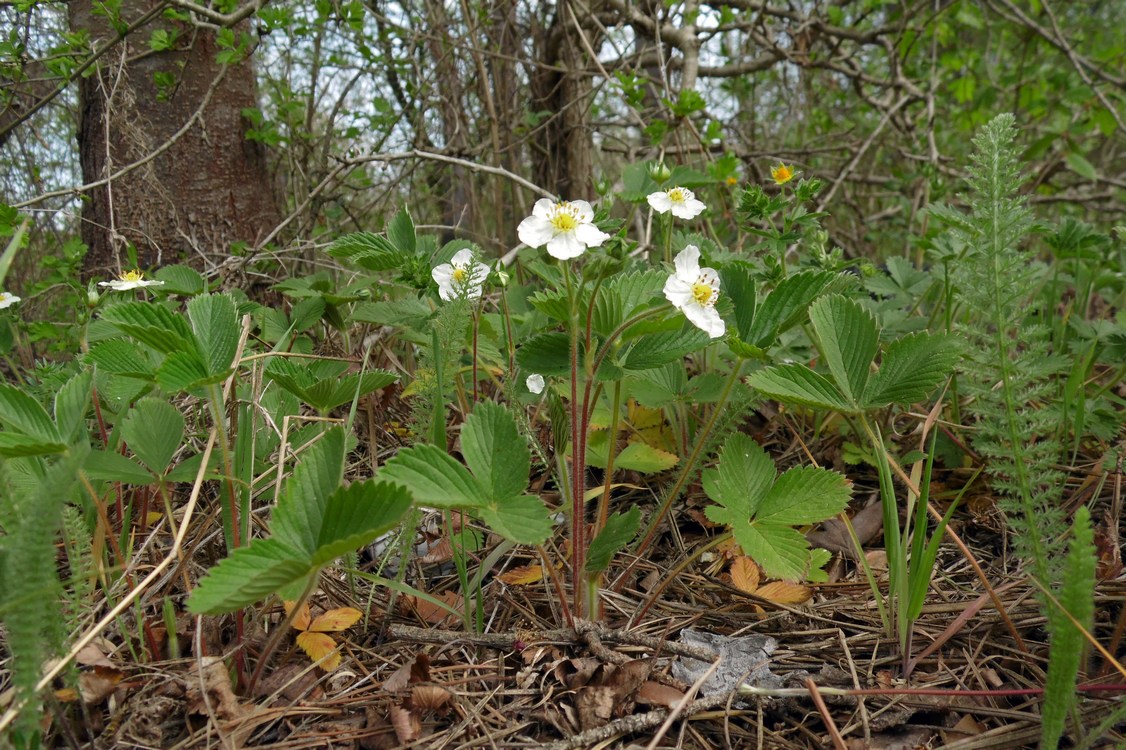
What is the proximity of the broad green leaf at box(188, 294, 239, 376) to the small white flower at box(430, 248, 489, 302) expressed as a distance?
39 cm

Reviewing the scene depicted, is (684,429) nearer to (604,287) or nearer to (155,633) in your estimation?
(604,287)

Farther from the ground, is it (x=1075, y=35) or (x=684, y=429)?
(x=1075, y=35)

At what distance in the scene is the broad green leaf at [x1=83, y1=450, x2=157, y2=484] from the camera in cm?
114

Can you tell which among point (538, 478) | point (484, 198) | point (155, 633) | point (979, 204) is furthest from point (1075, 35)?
point (155, 633)

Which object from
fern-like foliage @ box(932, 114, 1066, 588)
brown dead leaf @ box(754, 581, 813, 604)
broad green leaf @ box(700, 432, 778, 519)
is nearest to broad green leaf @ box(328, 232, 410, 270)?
broad green leaf @ box(700, 432, 778, 519)

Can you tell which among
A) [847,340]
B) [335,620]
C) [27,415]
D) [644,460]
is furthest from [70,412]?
[847,340]

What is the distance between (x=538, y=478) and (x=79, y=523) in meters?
0.96

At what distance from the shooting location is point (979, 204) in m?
1.32

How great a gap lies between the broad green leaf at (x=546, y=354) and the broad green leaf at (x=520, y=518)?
310mm

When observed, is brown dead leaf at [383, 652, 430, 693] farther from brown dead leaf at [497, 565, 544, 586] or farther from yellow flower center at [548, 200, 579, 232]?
yellow flower center at [548, 200, 579, 232]

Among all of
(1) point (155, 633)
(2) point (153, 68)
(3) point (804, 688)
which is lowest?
(3) point (804, 688)

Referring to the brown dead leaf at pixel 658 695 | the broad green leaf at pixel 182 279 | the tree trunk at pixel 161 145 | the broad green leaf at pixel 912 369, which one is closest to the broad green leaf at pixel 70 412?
the broad green leaf at pixel 182 279

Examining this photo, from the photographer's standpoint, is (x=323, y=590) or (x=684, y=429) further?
(x=684, y=429)

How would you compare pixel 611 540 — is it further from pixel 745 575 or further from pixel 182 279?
pixel 182 279
